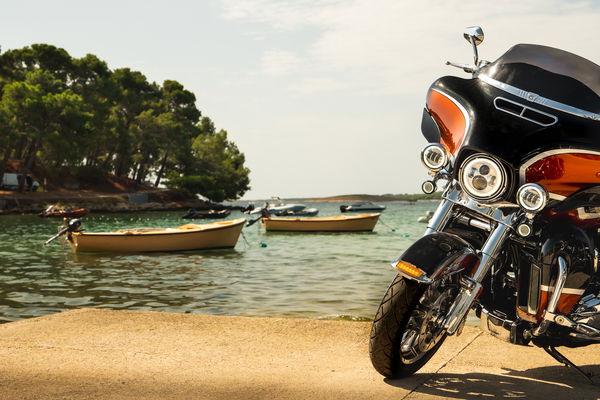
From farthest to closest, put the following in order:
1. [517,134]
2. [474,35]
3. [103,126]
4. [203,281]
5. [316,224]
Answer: [103,126] < [316,224] < [203,281] < [474,35] < [517,134]

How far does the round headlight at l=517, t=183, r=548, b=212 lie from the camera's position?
3.32m

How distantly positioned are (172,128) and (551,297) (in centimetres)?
8004

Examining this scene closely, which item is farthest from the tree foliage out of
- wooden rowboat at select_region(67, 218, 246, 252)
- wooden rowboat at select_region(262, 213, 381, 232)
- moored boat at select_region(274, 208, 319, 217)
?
wooden rowboat at select_region(67, 218, 246, 252)

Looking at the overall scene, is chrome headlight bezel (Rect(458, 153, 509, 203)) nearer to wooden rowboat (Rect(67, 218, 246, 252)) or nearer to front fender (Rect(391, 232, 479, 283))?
front fender (Rect(391, 232, 479, 283))

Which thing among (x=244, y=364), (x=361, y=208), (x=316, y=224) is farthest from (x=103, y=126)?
(x=244, y=364)

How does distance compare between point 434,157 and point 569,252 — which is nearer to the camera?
point 569,252

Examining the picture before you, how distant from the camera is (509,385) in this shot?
395cm

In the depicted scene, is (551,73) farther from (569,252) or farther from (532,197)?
(569,252)

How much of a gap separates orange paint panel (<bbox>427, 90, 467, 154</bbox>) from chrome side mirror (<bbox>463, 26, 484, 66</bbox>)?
37 centimetres

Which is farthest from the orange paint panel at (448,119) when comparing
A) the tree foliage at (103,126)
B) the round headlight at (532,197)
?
the tree foliage at (103,126)

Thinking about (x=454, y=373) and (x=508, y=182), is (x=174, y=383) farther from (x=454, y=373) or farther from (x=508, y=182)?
(x=508, y=182)

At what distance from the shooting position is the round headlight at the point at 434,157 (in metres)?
3.86

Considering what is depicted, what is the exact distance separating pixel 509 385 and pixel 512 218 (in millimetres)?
1137

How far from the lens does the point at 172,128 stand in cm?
8106
